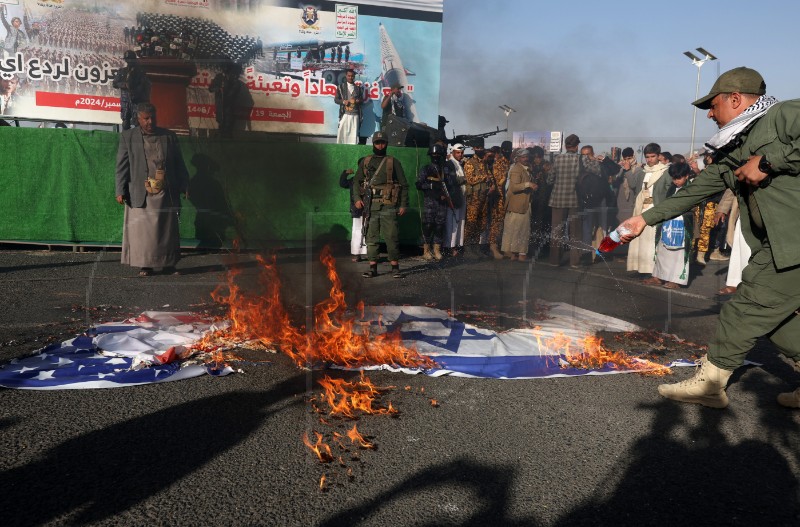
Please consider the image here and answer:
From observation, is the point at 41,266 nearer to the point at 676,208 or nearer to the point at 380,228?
the point at 380,228

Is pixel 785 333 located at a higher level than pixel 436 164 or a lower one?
lower

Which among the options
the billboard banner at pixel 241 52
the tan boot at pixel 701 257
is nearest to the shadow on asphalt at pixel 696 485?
the billboard banner at pixel 241 52

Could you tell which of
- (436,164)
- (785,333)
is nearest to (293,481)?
(785,333)

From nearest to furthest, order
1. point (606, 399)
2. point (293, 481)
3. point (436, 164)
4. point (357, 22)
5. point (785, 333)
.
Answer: point (293, 481)
point (785, 333)
point (606, 399)
point (436, 164)
point (357, 22)

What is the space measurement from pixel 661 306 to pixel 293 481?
5.76 m

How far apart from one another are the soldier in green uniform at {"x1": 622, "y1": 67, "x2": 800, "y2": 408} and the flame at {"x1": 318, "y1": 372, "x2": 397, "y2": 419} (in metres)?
1.83

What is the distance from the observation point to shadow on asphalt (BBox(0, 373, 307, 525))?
8.25 ft

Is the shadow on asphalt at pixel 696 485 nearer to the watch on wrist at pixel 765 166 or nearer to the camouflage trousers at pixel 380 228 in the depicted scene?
the watch on wrist at pixel 765 166

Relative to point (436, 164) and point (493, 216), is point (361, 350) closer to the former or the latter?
point (436, 164)

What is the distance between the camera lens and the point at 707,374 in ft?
12.6

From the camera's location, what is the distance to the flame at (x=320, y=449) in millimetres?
2998

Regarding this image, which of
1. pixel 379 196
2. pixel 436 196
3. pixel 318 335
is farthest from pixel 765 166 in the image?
pixel 436 196

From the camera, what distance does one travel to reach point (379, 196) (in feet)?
28.3

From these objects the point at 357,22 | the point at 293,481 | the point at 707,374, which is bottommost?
the point at 293,481
